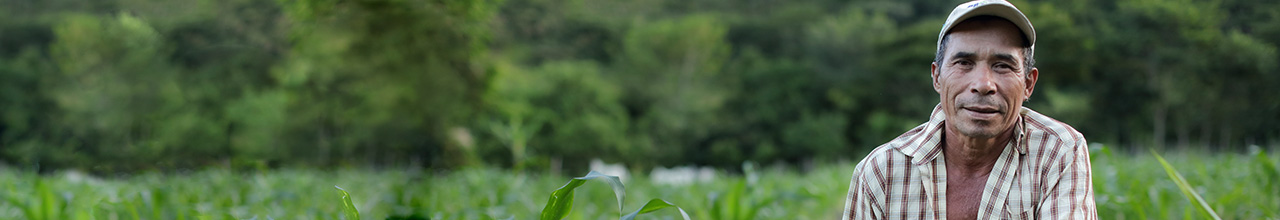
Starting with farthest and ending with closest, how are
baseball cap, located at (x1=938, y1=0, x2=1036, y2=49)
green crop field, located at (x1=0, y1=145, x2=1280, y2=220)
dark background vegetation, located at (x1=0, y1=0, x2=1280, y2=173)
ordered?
dark background vegetation, located at (x1=0, y1=0, x2=1280, y2=173)
green crop field, located at (x1=0, y1=145, x2=1280, y2=220)
baseball cap, located at (x1=938, y1=0, x2=1036, y2=49)

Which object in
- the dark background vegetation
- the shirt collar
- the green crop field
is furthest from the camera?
the dark background vegetation

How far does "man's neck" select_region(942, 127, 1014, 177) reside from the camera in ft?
2.59

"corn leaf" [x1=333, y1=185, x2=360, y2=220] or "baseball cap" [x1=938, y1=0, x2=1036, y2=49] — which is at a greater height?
"baseball cap" [x1=938, y1=0, x2=1036, y2=49]

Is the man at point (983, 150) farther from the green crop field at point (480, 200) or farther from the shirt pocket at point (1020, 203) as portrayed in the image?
the green crop field at point (480, 200)

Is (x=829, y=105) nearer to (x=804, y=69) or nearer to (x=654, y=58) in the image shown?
(x=804, y=69)

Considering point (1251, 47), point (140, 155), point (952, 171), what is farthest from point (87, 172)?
point (1251, 47)

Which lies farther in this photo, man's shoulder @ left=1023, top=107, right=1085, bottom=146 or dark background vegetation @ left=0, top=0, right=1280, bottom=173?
dark background vegetation @ left=0, top=0, right=1280, bottom=173

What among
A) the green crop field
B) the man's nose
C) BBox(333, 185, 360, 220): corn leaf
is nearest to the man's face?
the man's nose

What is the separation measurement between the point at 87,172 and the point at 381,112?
188 centimetres

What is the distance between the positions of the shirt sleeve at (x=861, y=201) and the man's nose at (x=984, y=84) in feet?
0.56

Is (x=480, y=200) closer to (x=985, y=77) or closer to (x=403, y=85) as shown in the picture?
(x=403, y=85)

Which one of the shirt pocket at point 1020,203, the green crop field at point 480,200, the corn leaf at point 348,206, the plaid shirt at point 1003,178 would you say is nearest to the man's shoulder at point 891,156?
the plaid shirt at point 1003,178

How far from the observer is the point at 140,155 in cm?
689

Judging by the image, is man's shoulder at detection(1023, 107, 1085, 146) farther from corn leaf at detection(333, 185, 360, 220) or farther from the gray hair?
corn leaf at detection(333, 185, 360, 220)
